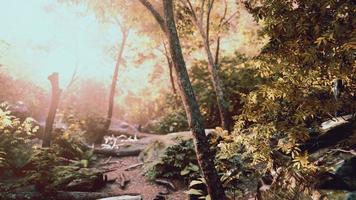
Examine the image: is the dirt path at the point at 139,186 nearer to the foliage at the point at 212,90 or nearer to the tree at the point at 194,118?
the tree at the point at 194,118

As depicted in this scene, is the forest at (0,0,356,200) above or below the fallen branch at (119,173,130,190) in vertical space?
above

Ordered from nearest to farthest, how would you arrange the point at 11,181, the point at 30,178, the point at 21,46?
1. the point at 30,178
2. the point at 11,181
3. the point at 21,46

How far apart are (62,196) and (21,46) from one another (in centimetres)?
1751

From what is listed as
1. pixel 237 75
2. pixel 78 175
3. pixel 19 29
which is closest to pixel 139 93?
pixel 19 29

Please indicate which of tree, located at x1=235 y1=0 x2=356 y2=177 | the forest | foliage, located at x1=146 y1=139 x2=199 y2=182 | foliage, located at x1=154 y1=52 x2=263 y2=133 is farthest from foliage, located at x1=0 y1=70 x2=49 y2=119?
tree, located at x1=235 y1=0 x2=356 y2=177

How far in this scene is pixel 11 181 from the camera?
439 inches

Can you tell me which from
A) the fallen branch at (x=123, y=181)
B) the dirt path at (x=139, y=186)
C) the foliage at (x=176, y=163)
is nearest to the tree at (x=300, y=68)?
Result: the dirt path at (x=139, y=186)

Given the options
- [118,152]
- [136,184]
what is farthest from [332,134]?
[118,152]

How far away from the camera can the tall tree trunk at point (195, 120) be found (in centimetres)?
770

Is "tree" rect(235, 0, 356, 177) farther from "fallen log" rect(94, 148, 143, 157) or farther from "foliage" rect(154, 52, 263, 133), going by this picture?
"fallen log" rect(94, 148, 143, 157)

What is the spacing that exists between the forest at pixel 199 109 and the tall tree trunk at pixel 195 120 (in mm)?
24

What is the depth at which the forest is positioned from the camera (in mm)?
4785

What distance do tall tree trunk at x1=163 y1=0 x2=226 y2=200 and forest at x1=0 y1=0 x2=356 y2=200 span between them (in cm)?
2

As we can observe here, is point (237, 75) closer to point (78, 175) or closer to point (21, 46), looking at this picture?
point (78, 175)
